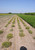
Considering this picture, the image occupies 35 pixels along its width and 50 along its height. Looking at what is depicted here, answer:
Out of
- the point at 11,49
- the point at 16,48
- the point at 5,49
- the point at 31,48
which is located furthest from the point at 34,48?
the point at 5,49

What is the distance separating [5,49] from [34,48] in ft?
6.25

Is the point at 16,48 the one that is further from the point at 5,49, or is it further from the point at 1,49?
the point at 1,49

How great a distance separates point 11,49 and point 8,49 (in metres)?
0.19

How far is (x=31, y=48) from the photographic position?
4125mm

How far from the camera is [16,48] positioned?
161 inches

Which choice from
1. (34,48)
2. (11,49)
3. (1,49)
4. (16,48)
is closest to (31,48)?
(34,48)

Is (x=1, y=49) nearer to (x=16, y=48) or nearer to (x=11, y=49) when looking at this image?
(x=11, y=49)

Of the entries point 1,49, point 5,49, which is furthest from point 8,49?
point 1,49

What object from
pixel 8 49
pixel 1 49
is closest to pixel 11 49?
pixel 8 49

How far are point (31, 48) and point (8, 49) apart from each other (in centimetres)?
151

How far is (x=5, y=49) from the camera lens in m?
3.94

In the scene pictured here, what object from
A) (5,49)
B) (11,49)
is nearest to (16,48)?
(11,49)

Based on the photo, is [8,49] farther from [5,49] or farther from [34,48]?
[34,48]

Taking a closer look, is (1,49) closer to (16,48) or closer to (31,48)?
(16,48)
